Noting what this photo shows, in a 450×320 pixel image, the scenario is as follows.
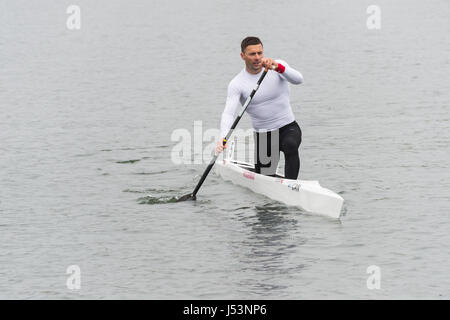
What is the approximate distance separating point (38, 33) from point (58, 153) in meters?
29.2

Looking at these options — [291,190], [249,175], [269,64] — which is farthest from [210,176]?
[269,64]

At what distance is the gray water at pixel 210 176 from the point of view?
522 inches

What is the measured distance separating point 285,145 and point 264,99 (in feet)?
2.95

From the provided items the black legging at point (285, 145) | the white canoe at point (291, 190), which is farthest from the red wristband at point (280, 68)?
the white canoe at point (291, 190)

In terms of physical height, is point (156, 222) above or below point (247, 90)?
below

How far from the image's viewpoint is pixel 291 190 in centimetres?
1675

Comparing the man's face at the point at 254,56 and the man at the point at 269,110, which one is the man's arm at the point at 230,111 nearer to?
the man at the point at 269,110

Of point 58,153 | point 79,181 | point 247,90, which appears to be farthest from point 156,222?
point 58,153

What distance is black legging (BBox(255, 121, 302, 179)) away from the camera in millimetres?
16453

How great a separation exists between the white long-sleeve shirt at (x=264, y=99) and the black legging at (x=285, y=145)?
126 millimetres

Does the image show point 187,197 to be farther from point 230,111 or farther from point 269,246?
point 269,246

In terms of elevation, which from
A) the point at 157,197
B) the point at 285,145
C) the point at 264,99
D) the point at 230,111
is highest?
the point at 264,99

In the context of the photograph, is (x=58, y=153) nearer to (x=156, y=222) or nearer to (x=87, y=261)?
(x=156, y=222)
